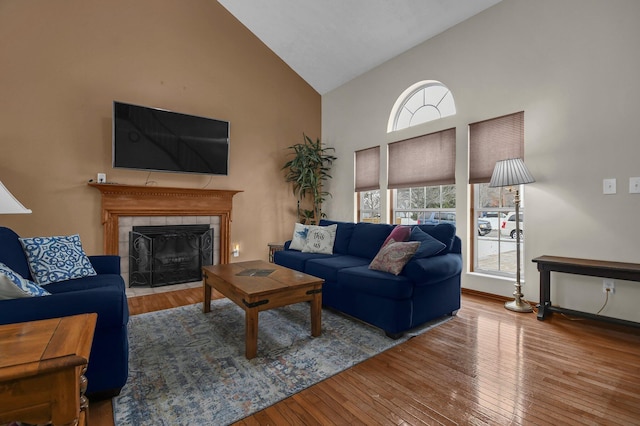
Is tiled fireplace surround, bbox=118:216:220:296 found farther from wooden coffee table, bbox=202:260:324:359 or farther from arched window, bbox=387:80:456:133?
arched window, bbox=387:80:456:133

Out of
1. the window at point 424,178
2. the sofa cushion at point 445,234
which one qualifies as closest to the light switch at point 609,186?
the sofa cushion at point 445,234

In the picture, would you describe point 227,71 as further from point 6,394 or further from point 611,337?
point 611,337

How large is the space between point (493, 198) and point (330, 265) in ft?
6.98

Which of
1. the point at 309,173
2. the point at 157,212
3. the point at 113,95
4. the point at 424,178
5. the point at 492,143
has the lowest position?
the point at 157,212

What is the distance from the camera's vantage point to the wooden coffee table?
6.82 ft

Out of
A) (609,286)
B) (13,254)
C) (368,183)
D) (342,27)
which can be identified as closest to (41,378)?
(13,254)

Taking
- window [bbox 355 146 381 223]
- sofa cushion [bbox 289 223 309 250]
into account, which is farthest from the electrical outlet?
sofa cushion [bbox 289 223 309 250]

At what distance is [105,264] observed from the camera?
105 inches

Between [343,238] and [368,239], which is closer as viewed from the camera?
[368,239]

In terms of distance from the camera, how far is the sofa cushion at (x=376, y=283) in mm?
2348

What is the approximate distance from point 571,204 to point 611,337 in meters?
1.18

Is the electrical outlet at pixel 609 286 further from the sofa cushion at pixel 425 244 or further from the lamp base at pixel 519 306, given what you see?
the sofa cushion at pixel 425 244

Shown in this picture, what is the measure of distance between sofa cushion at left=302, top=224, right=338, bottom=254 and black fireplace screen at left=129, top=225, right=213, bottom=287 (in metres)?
1.62

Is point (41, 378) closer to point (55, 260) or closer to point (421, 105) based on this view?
point (55, 260)
